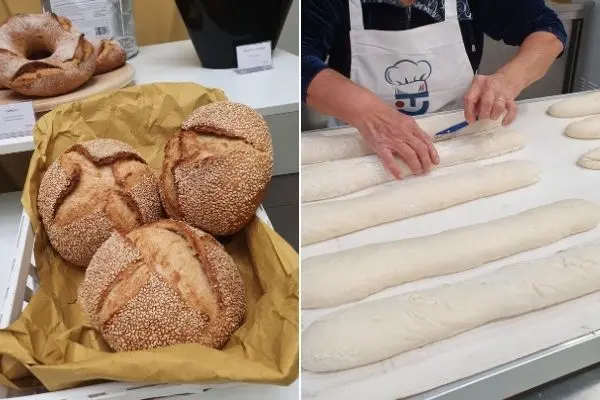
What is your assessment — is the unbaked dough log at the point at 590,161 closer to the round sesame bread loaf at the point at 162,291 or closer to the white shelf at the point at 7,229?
the round sesame bread loaf at the point at 162,291

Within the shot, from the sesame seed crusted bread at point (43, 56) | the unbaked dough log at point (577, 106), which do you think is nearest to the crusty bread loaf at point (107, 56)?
the sesame seed crusted bread at point (43, 56)

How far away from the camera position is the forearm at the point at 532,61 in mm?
791

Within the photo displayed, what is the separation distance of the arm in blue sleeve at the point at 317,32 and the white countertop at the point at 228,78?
0.07 meters

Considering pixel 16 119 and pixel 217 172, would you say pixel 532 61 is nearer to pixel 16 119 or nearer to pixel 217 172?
pixel 217 172

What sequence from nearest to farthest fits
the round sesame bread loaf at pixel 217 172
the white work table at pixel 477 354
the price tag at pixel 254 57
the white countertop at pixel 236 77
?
1. the white work table at pixel 477 354
2. the round sesame bread loaf at pixel 217 172
3. the white countertop at pixel 236 77
4. the price tag at pixel 254 57

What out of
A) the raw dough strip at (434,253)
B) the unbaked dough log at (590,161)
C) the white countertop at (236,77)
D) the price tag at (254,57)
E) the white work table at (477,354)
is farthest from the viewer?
→ the price tag at (254,57)

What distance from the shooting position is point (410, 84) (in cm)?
83

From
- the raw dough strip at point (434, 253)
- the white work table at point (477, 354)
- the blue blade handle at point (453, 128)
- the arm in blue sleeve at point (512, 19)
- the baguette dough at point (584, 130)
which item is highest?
the arm in blue sleeve at point (512, 19)

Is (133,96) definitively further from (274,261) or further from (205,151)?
(274,261)

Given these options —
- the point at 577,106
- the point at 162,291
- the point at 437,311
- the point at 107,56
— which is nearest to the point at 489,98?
the point at 577,106

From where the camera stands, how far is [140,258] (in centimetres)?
58

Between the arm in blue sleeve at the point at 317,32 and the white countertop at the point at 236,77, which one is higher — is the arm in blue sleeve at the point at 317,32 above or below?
above

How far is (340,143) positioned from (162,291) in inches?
14.4

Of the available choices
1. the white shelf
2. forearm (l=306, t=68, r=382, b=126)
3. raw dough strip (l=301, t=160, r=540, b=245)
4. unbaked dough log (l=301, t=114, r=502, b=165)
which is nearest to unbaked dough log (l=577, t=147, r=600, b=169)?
raw dough strip (l=301, t=160, r=540, b=245)
